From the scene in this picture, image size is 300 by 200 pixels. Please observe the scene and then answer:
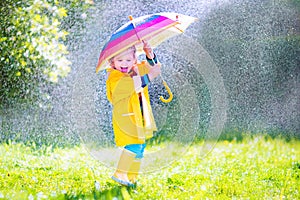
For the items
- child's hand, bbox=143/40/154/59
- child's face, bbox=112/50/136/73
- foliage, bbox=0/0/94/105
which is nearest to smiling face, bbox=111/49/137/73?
child's face, bbox=112/50/136/73

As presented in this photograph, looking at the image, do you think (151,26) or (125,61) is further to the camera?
(125,61)

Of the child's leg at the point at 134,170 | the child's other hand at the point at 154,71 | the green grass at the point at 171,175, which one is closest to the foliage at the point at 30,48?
the green grass at the point at 171,175

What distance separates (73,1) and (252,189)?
3.70 metres

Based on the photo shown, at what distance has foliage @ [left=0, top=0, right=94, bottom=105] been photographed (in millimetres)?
6711

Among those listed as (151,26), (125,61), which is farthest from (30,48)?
(151,26)

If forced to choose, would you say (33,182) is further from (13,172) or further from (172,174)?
(172,174)

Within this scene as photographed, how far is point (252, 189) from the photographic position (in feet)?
14.5

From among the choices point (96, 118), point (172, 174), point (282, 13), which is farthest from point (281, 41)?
point (172, 174)

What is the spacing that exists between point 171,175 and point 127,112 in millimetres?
856

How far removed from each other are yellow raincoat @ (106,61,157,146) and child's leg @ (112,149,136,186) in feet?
0.40

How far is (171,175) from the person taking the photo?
4.85m

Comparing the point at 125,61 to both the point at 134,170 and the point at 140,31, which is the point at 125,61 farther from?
the point at 134,170

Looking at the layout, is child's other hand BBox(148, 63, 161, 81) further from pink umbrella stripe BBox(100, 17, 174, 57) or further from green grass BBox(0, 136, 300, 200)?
green grass BBox(0, 136, 300, 200)

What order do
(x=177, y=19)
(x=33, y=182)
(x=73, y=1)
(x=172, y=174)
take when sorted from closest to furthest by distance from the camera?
(x=177, y=19), (x=33, y=182), (x=172, y=174), (x=73, y=1)
